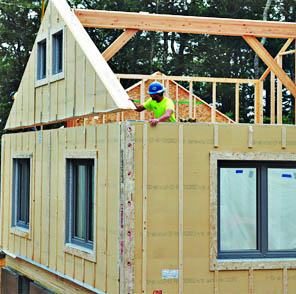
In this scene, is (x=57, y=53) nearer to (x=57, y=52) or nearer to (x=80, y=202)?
(x=57, y=52)

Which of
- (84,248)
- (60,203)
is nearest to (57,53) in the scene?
(60,203)

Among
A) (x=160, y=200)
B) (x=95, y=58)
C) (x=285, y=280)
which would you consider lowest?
(x=285, y=280)

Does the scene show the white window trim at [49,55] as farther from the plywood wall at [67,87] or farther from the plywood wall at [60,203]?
the plywood wall at [60,203]

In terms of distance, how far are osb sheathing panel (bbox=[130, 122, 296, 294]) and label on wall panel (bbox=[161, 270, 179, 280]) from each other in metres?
0.04

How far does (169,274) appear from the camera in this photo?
8656 millimetres

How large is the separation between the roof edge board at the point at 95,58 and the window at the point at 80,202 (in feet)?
4.39

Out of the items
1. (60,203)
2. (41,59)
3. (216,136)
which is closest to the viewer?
(216,136)

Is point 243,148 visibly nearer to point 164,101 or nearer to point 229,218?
point 229,218

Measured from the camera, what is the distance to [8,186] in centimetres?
1412

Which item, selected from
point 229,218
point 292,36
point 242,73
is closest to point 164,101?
point 229,218

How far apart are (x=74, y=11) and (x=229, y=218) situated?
4.95m

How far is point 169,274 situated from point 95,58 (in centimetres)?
387

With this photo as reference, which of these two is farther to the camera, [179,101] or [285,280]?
[179,101]

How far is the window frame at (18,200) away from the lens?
12.7 metres
